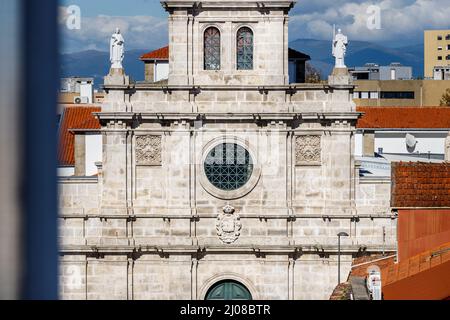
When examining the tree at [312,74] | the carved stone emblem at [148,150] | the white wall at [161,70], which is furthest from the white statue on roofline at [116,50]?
the tree at [312,74]

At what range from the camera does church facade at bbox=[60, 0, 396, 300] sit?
26984 millimetres

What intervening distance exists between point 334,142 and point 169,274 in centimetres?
557

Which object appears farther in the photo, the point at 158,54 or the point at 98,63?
the point at 158,54

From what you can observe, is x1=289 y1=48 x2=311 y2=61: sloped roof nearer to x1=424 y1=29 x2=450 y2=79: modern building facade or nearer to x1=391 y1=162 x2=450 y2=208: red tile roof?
x1=391 y1=162 x2=450 y2=208: red tile roof

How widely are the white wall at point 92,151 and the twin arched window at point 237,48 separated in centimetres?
788

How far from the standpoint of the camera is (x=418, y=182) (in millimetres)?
25234

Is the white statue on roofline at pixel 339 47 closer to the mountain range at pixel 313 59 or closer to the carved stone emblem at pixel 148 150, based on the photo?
the mountain range at pixel 313 59

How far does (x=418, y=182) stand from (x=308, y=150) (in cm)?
346

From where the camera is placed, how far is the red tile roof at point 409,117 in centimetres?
4491

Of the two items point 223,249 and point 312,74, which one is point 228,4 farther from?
point 312,74

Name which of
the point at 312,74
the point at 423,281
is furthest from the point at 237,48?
the point at 312,74

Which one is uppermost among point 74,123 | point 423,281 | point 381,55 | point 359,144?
point 381,55

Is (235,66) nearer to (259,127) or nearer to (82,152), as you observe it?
(259,127)

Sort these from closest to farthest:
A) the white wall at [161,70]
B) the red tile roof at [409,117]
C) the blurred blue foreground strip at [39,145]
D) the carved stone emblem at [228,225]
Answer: the blurred blue foreground strip at [39,145]
the carved stone emblem at [228,225]
the white wall at [161,70]
the red tile roof at [409,117]
